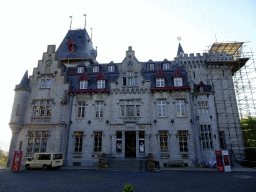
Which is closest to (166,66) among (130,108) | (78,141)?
(130,108)

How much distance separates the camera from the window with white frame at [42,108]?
941 inches

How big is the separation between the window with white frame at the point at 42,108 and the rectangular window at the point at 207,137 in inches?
874

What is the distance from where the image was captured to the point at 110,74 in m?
27.0

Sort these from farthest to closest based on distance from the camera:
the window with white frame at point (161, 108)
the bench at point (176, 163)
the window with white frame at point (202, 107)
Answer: the window with white frame at point (202, 107), the window with white frame at point (161, 108), the bench at point (176, 163)

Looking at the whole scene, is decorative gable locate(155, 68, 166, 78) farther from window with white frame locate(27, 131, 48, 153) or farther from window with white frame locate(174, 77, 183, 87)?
window with white frame locate(27, 131, 48, 153)

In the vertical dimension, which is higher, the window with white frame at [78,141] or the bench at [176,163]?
the window with white frame at [78,141]

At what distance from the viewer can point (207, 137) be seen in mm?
22766

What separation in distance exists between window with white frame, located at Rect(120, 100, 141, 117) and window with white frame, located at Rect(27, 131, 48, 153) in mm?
11413

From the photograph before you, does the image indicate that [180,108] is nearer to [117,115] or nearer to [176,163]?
[176,163]

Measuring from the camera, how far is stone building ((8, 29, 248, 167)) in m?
21.9

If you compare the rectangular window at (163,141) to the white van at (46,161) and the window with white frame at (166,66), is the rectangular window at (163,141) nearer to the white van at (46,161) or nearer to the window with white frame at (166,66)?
the window with white frame at (166,66)

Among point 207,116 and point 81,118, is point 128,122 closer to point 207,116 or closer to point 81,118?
point 81,118

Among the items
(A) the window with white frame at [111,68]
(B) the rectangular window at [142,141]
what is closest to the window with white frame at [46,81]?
(A) the window with white frame at [111,68]

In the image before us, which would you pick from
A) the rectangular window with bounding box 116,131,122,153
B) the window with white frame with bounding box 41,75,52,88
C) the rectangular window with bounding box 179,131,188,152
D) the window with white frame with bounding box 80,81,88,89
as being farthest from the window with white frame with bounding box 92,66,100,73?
the rectangular window with bounding box 179,131,188,152
